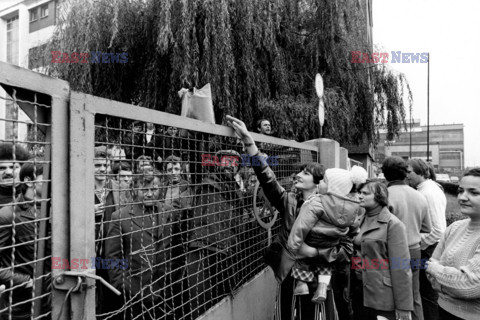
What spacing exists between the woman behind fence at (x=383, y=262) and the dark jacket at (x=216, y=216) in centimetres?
113

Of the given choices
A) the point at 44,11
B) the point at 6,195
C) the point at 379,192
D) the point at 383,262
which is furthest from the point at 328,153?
the point at 44,11

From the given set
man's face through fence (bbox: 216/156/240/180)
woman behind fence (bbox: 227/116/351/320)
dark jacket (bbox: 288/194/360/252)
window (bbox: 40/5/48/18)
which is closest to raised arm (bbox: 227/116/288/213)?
woman behind fence (bbox: 227/116/351/320)

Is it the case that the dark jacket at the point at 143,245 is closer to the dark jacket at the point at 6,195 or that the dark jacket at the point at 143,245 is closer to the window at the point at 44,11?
the dark jacket at the point at 6,195

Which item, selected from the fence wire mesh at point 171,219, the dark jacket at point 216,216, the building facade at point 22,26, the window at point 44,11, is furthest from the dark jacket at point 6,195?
the window at point 44,11

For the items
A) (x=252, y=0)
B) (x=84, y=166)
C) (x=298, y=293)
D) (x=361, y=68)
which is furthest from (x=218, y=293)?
(x=361, y=68)

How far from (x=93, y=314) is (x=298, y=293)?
172cm

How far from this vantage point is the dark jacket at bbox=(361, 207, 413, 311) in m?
2.94

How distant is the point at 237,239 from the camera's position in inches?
123

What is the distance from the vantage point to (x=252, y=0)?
8719 millimetres

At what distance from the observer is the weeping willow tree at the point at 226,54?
26.6ft

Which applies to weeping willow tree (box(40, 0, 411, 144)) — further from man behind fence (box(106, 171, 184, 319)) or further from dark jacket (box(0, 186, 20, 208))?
man behind fence (box(106, 171, 184, 319))

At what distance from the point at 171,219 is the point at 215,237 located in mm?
569

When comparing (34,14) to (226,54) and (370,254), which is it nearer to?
(226,54)

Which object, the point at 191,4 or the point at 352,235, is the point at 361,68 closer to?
the point at 191,4
